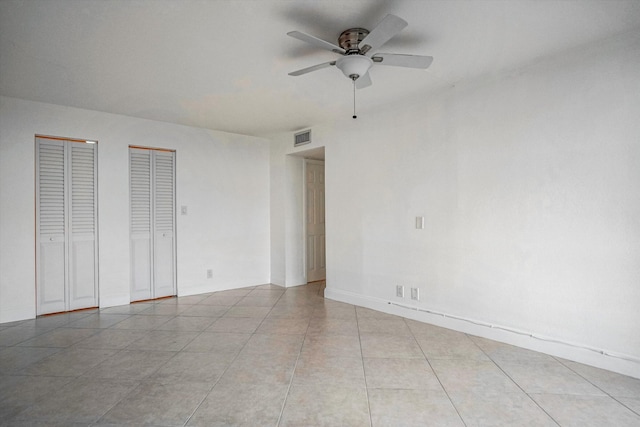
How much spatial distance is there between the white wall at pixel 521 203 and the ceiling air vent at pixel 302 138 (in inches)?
37.8

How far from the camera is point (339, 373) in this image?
255 centimetres

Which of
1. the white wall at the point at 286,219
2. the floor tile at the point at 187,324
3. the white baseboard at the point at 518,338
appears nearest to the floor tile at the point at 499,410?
the white baseboard at the point at 518,338

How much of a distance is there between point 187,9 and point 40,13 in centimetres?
94

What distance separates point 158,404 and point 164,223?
3.14m

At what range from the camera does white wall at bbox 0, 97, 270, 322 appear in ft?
12.5

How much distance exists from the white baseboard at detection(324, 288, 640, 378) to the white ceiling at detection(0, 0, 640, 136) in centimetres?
231

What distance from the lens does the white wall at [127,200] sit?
380 cm

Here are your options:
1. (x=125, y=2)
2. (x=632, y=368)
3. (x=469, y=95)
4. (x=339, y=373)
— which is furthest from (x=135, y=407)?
(x=469, y=95)

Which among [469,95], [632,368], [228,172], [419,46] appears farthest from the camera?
[228,172]

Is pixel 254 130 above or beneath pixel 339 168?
above

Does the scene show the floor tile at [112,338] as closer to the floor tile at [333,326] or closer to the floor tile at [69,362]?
the floor tile at [69,362]

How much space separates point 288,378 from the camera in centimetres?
249

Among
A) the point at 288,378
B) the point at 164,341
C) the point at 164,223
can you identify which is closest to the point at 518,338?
the point at 288,378

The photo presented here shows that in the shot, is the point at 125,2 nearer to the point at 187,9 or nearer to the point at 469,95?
the point at 187,9
